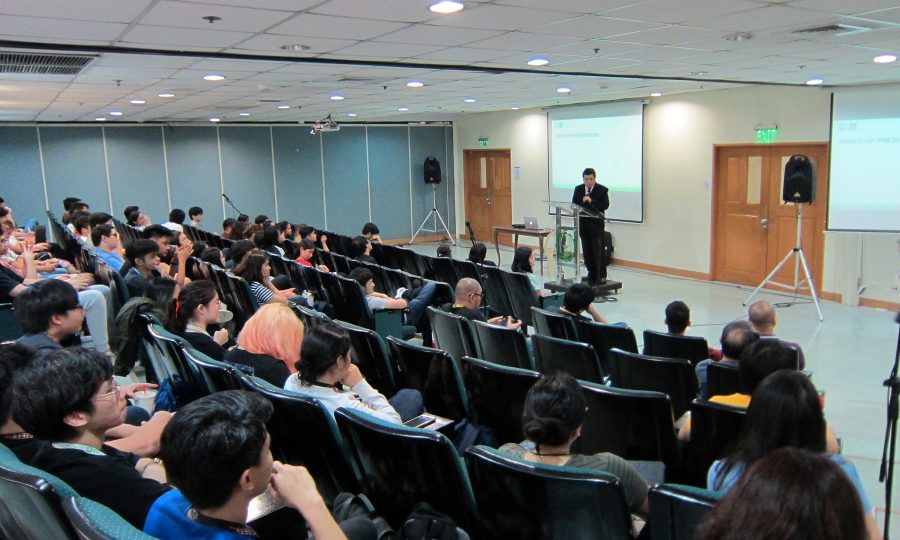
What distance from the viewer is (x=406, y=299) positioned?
5.78m

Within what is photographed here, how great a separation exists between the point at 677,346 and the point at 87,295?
12.8 feet

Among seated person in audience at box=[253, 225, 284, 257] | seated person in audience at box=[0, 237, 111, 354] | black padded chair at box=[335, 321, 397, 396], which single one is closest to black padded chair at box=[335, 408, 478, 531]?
black padded chair at box=[335, 321, 397, 396]

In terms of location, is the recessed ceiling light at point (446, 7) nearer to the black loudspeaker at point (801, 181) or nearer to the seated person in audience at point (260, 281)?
the seated person in audience at point (260, 281)

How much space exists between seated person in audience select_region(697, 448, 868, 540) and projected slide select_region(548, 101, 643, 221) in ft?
34.6

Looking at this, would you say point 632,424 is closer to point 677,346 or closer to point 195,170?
point 677,346

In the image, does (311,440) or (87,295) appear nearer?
(311,440)

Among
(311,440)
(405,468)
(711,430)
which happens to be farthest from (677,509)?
(311,440)

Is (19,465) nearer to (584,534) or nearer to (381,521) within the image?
(381,521)

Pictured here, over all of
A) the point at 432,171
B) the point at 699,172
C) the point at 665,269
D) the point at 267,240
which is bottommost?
A: the point at 665,269

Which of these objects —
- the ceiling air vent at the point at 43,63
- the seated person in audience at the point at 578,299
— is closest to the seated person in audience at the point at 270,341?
the seated person in audience at the point at 578,299

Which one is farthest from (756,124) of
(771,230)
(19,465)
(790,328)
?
(19,465)

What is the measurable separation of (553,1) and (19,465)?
126 inches

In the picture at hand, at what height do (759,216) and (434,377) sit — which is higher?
(759,216)

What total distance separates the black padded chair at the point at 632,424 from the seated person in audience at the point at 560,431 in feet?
1.68
